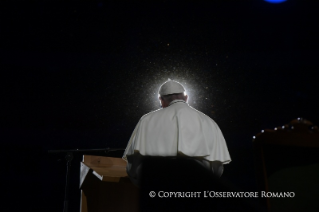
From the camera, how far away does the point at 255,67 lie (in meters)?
5.33

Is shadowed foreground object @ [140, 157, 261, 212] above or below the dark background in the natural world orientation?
below

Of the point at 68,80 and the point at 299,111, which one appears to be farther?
the point at 68,80

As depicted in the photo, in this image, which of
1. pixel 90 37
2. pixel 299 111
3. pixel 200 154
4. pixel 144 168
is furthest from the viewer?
pixel 90 37

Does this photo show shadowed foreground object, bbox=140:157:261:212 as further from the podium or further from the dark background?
the dark background

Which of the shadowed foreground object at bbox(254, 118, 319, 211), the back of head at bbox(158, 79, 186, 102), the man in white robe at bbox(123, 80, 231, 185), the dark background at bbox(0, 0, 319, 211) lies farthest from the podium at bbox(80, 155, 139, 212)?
the dark background at bbox(0, 0, 319, 211)

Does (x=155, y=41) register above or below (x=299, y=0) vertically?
below

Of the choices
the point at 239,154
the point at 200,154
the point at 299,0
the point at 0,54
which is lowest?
the point at 200,154

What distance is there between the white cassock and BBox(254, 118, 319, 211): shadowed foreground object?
30.8 inches

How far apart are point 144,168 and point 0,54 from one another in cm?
527

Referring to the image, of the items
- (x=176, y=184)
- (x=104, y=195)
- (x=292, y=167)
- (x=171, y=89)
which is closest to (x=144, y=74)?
(x=171, y=89)

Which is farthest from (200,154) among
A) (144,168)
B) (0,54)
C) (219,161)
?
(0,54)

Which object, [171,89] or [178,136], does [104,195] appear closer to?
[178,136]

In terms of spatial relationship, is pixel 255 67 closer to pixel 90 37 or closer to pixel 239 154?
pixel 239 154

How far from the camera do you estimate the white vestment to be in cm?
183
